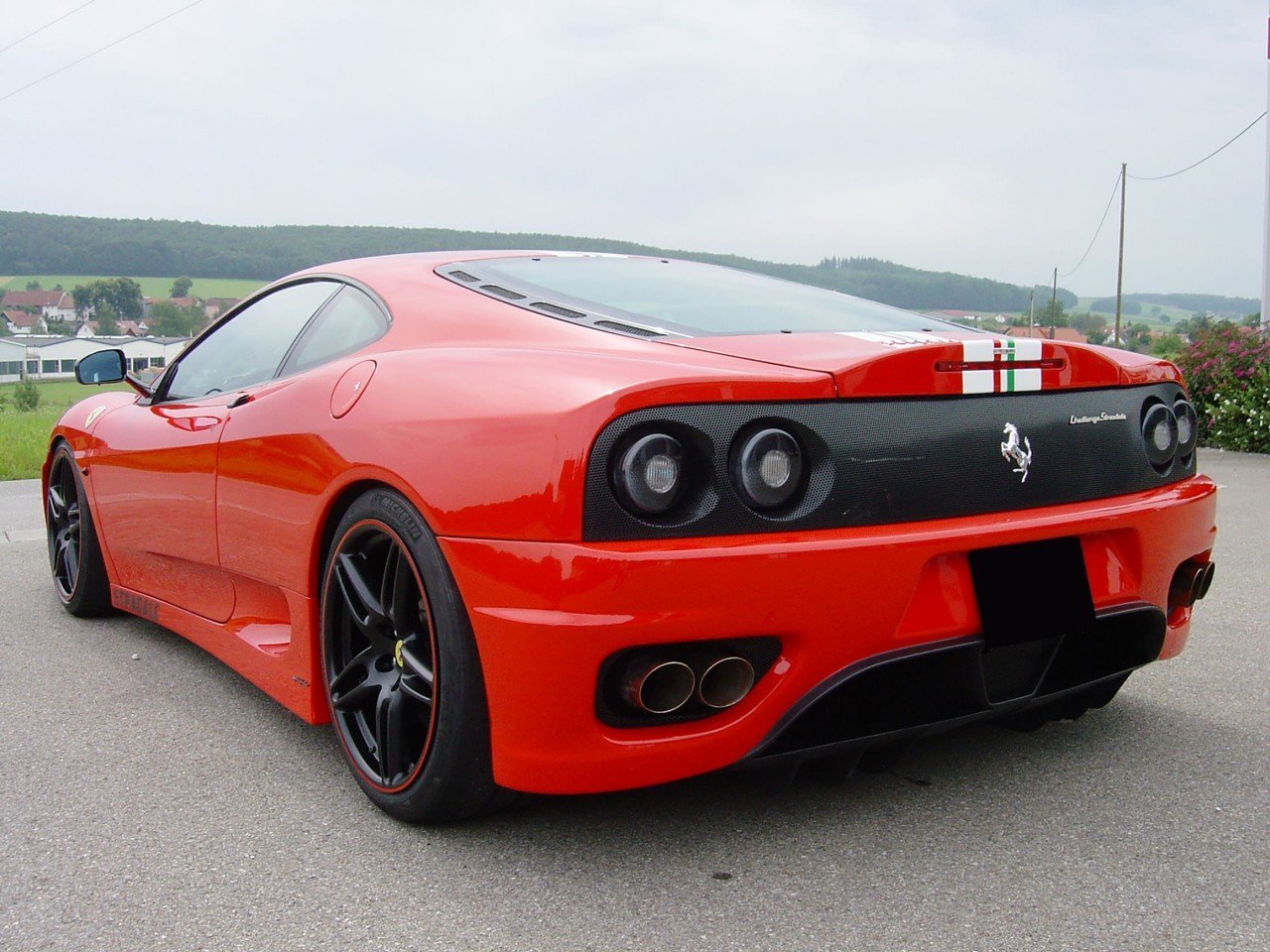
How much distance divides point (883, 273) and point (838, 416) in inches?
113

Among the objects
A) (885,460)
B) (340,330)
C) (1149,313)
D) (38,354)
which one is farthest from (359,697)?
(1149,313)

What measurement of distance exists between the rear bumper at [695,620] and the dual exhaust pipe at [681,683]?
0.13ft

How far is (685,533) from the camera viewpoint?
1959mm

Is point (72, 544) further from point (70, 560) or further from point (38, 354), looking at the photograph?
point (38, 354)

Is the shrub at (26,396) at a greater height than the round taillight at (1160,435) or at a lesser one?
lesser

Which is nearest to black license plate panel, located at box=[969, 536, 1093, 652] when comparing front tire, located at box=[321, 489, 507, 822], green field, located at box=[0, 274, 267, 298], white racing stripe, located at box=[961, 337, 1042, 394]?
white racing stripe, located at box=[961, 337, 1042, 394]

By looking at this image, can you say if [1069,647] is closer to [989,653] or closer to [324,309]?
[989,653]

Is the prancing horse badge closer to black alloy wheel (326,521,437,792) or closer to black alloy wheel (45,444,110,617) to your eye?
black alloy wheel (326,521,437,792)

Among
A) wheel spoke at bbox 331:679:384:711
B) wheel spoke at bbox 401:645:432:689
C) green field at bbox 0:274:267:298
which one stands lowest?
wheel spoke at bbox 331:679:384:711

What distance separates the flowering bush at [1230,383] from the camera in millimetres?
11469

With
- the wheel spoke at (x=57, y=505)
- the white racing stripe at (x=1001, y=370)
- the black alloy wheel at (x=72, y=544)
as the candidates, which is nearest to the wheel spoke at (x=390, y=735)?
the white racing stripe at (x=1001, y=370)

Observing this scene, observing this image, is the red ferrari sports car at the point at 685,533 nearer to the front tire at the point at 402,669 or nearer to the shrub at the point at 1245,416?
the front tire at the point at 402,669

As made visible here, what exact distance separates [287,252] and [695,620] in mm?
7868

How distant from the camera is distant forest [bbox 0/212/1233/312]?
156 inches
